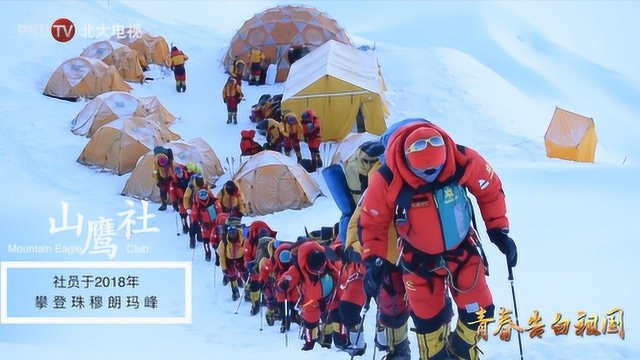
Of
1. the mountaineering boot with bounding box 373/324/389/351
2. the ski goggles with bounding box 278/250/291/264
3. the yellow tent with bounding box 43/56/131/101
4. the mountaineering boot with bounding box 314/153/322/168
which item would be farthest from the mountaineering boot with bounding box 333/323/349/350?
the yellow tent with bounding box 43/56/131/101

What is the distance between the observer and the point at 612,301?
528 centimetres

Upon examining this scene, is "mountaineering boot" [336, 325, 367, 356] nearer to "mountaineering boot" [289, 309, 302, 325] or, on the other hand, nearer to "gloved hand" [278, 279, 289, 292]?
"gloved hand" [278, 279, 289, 292]

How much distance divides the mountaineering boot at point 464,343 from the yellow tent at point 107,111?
10735 millimetres

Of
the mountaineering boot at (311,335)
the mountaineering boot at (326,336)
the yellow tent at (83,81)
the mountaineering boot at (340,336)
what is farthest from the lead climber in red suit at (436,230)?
the yellow tent at (83,81)

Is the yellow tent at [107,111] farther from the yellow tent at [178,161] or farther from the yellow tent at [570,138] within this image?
the yellow tent at [570,138]

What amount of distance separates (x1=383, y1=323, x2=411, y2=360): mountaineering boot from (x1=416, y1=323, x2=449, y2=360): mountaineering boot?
375 millimetres

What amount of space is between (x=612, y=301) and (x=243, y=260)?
3.72 metres

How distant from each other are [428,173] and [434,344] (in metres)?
0.98

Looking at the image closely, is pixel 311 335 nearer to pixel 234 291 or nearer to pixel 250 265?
pixel 250 265

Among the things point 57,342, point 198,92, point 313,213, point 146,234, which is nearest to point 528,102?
point 198,92

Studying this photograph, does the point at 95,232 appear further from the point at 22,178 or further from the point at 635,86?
the point at 635,86

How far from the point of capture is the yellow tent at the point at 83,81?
1571 centimetres

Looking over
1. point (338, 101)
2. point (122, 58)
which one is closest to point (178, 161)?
point (338, 101)

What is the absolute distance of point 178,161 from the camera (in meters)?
11.6
